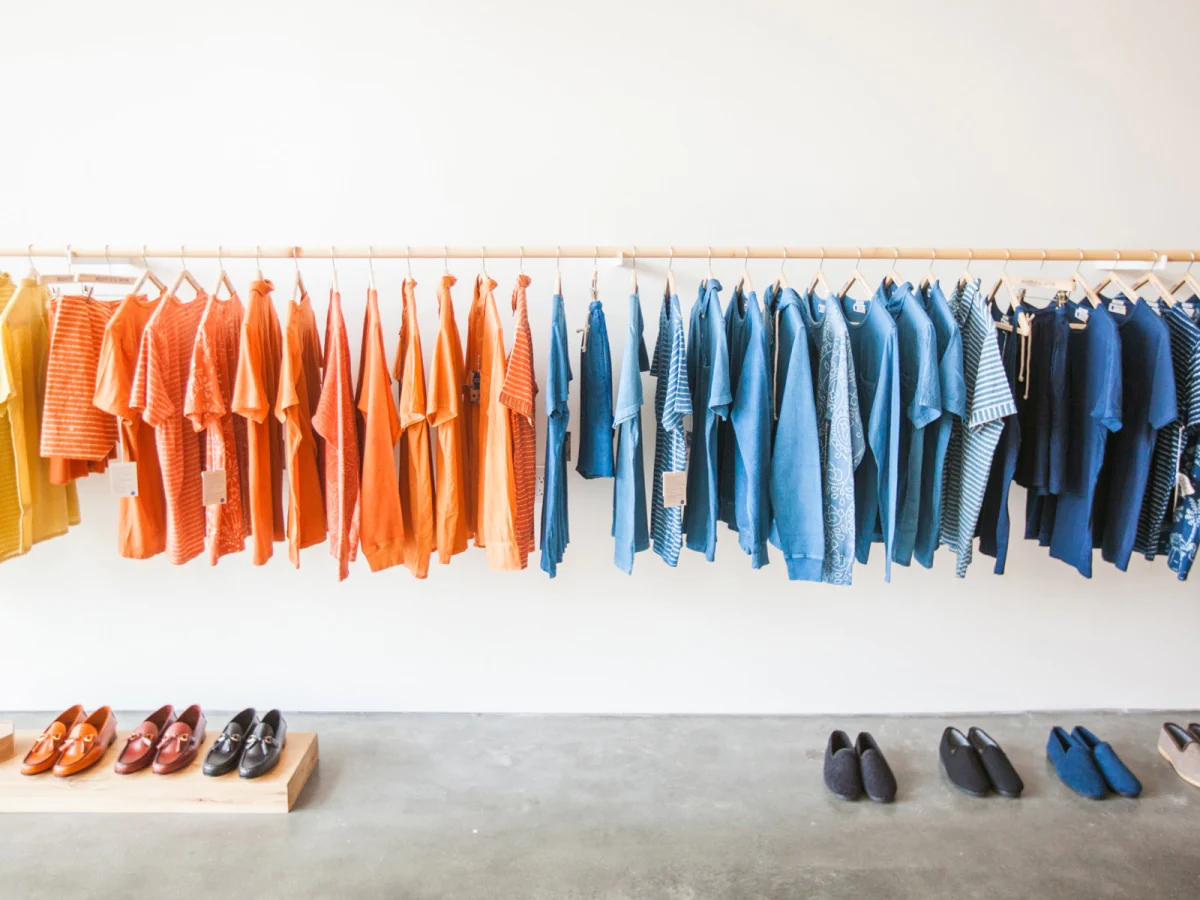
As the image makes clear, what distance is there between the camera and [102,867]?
183 cm

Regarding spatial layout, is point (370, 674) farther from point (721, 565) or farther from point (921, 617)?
point (921, 617)

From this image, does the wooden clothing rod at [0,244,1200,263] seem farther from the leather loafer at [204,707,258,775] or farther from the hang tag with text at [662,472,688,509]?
the leather loafer at [204,707,258,775]

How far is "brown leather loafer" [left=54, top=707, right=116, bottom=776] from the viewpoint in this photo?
205cm

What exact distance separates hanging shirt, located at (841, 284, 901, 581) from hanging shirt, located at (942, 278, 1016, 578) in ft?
0.73

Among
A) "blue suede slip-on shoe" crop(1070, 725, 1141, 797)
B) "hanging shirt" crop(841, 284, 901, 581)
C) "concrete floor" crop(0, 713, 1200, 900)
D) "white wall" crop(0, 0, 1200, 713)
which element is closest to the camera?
"concrete floor" crop(0, 713, 1200, 900)

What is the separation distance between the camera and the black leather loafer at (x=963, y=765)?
2.16 metres

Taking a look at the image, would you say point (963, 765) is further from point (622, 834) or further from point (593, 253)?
point (593, 253)

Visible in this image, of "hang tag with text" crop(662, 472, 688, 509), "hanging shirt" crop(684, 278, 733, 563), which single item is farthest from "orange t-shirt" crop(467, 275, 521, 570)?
"hanging shirt" crop(684, 278, 733, 563)

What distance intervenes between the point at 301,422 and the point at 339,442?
18 cm

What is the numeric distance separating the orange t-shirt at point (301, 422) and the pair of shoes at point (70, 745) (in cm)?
88

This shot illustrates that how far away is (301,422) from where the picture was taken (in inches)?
79.3

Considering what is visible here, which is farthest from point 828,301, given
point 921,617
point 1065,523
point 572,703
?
point 572,703

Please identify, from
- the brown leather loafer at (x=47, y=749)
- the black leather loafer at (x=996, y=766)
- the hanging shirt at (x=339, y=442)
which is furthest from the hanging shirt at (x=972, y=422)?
the brown leather loafer at (x=47, y=749)

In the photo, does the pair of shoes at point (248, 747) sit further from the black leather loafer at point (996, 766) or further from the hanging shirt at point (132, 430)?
the black leather loafer at point (996, 766)
